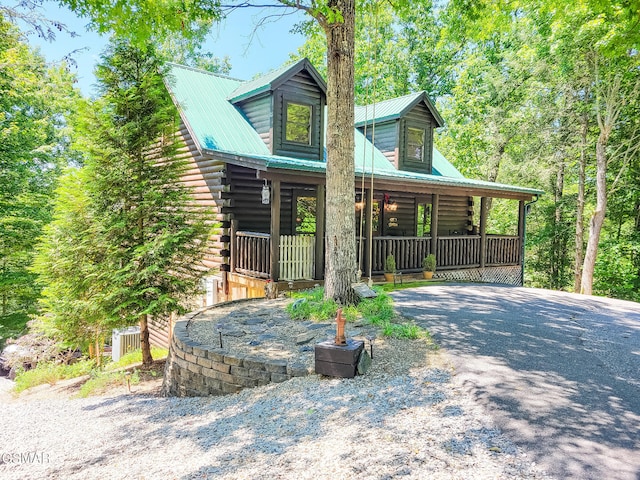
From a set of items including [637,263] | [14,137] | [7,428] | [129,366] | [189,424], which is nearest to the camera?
[189,424]

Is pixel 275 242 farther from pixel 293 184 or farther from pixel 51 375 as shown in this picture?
pixel 51 375

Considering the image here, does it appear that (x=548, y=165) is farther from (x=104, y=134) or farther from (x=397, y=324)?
(x=104, y=134)

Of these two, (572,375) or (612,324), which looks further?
(612,324)

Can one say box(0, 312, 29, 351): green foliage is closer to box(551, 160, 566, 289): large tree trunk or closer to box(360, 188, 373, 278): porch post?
box(360, 188, 373, 278): porch post

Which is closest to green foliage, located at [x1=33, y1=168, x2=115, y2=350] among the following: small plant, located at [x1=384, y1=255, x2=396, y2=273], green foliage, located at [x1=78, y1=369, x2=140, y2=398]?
green foliage, located at [x1=78, y1=369, x2=140, y2=398]

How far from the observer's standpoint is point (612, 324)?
7.65 metres

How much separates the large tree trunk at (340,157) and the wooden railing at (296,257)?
7.93 ft

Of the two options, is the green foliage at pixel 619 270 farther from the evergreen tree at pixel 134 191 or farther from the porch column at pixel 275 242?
the evergreen tree at pixel 134 191

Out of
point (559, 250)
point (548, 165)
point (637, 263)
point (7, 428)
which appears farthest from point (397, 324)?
point (559, 250)

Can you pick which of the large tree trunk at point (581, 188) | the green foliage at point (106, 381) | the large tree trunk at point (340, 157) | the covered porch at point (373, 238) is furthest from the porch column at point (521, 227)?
the green foliage at point (106, 381)

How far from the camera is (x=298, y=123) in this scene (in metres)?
13.1

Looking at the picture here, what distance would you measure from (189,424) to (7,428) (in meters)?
2.64

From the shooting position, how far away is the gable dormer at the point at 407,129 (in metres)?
15.4

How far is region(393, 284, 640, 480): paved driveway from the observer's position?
337 centimetres
